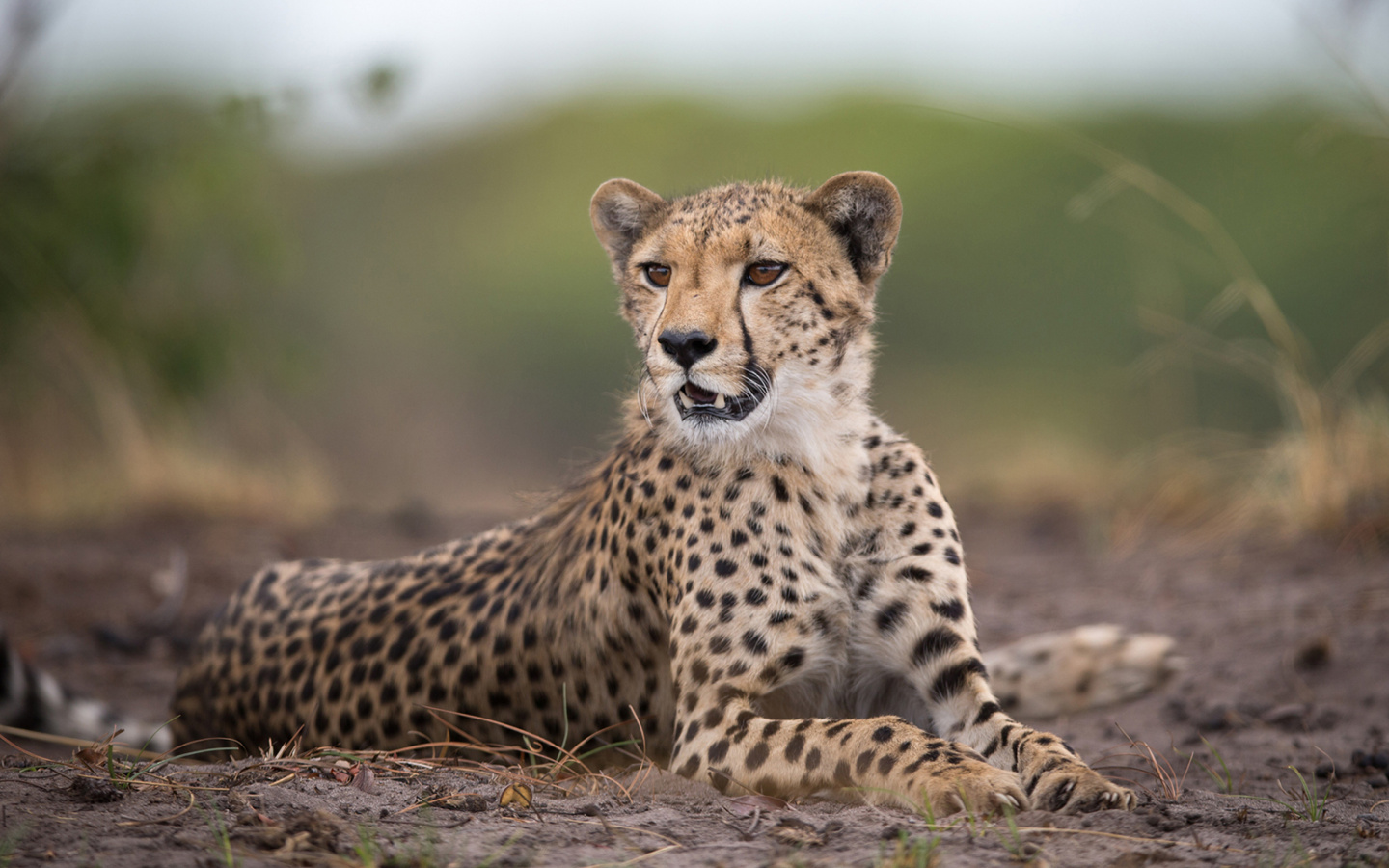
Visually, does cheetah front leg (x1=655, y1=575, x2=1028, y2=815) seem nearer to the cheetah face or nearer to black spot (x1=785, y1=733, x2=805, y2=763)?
black spot (x1=785, y1=733, x2=805, y2=763)

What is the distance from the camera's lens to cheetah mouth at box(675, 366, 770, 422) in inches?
101

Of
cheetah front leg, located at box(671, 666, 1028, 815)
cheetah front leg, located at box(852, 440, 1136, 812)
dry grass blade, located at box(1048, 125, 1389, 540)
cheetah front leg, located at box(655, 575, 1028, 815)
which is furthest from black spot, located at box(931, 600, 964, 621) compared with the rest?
dry grass blade, located at box(1048, 125, 1389, 540)

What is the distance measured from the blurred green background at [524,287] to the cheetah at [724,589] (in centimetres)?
49

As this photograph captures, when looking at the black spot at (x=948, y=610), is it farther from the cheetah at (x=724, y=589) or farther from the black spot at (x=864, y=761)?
the black spot at (x=864, y=761)

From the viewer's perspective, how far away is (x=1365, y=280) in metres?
10.3

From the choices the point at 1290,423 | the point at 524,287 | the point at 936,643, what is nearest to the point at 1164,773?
the point at 936,643

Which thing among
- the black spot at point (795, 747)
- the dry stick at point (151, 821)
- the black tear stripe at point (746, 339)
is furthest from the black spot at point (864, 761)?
the dry stick at point (151, 821)

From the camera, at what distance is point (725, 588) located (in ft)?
8.48

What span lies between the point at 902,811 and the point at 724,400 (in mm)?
892

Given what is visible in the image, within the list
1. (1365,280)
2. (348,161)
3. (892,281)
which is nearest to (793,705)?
(1365,280)

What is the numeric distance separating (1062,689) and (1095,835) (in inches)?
62.2

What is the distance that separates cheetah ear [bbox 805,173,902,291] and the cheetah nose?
58cm

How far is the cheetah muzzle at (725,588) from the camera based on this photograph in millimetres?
2518

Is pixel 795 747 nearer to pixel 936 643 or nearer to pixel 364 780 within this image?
pixel 936 643
